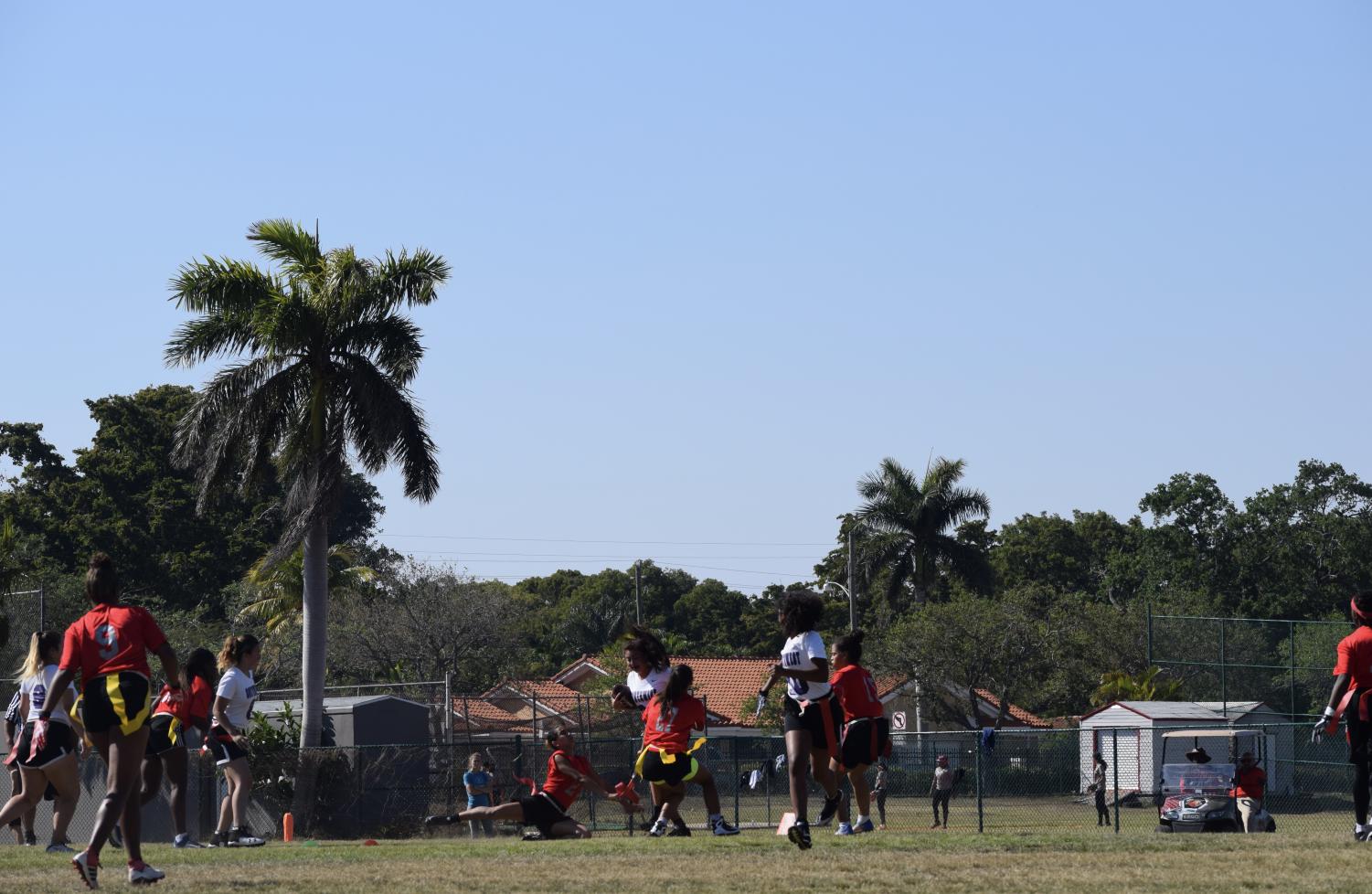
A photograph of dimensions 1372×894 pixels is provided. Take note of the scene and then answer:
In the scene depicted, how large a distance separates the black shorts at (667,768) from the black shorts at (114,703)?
4271 millimetres

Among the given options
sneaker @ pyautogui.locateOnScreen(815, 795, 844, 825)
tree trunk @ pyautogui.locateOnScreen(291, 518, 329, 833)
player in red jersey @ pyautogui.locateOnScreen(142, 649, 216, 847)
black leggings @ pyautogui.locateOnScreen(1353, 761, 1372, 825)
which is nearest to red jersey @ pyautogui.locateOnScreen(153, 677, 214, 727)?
player in red jersey @ pyautogui.locateOnScreen(142, 649, 216, 847)

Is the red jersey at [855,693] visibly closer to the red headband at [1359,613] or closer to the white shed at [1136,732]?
the red headband at [1359,613]

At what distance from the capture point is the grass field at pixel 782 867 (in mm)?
8188

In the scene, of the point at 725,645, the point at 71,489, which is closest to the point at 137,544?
the point at 71,489

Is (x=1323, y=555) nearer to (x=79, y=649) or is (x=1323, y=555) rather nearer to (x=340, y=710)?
(x=340, y=710)

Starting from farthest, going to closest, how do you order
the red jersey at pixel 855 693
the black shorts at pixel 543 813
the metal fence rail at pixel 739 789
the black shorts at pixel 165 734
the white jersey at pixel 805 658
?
the metal fence rail at pixel 739 789, the black shorts at pixel 543 813, the black shorts at pixel 165 734, the red jersey at pixel 855 693, the white jersey at pixel 805 658

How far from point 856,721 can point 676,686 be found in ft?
4.91

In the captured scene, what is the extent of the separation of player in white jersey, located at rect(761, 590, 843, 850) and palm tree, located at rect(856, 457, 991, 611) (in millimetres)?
52829

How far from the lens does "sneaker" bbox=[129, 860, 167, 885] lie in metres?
8.54

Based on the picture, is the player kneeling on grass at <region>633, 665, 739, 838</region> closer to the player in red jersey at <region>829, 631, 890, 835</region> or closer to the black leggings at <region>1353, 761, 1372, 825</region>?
the player in red jersey at <region>829, 631, 890, 835</region>

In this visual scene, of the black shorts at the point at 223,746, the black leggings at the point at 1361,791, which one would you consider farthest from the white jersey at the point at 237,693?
the black leggings at the point at 1361,791

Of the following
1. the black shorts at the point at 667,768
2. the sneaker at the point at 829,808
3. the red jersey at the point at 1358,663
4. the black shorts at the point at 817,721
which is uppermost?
the red jersey at the point at 1358,663

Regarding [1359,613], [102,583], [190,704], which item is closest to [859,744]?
[1359,613]

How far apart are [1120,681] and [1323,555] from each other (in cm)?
2957
